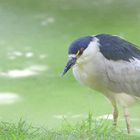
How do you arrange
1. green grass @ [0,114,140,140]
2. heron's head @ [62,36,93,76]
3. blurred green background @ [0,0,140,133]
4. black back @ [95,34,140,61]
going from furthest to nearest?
blurred green background @ [0,0,140,133]
black back @ [95,34,140,61]
heron's head @ [62,36,93,76]
green grass @ [0,114,140,140]

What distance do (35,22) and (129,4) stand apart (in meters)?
2.01

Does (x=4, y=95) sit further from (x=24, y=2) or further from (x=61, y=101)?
(x=24, y=2)

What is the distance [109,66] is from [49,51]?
4.83m

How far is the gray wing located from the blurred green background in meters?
0.77

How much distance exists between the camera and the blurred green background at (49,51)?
341 inches

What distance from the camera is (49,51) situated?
37.2 feet

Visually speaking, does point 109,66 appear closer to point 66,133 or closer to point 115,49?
point 115,49

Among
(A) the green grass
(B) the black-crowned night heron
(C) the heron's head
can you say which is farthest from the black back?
(A) the green grass

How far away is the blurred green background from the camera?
8664 millimetres

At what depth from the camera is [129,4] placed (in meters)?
13.5

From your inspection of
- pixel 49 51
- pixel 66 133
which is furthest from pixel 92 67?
pixel 49 51

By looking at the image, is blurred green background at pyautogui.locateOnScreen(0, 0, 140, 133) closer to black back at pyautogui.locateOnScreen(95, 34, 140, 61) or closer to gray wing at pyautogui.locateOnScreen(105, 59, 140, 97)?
gray wing at pyautogui.locateOnScreen(105, 59, 140, 97)

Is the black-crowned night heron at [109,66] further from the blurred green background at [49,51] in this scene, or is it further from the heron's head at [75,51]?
the blurred green background at [49,51]

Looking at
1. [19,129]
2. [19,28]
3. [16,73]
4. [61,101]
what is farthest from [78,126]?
[19,28]
